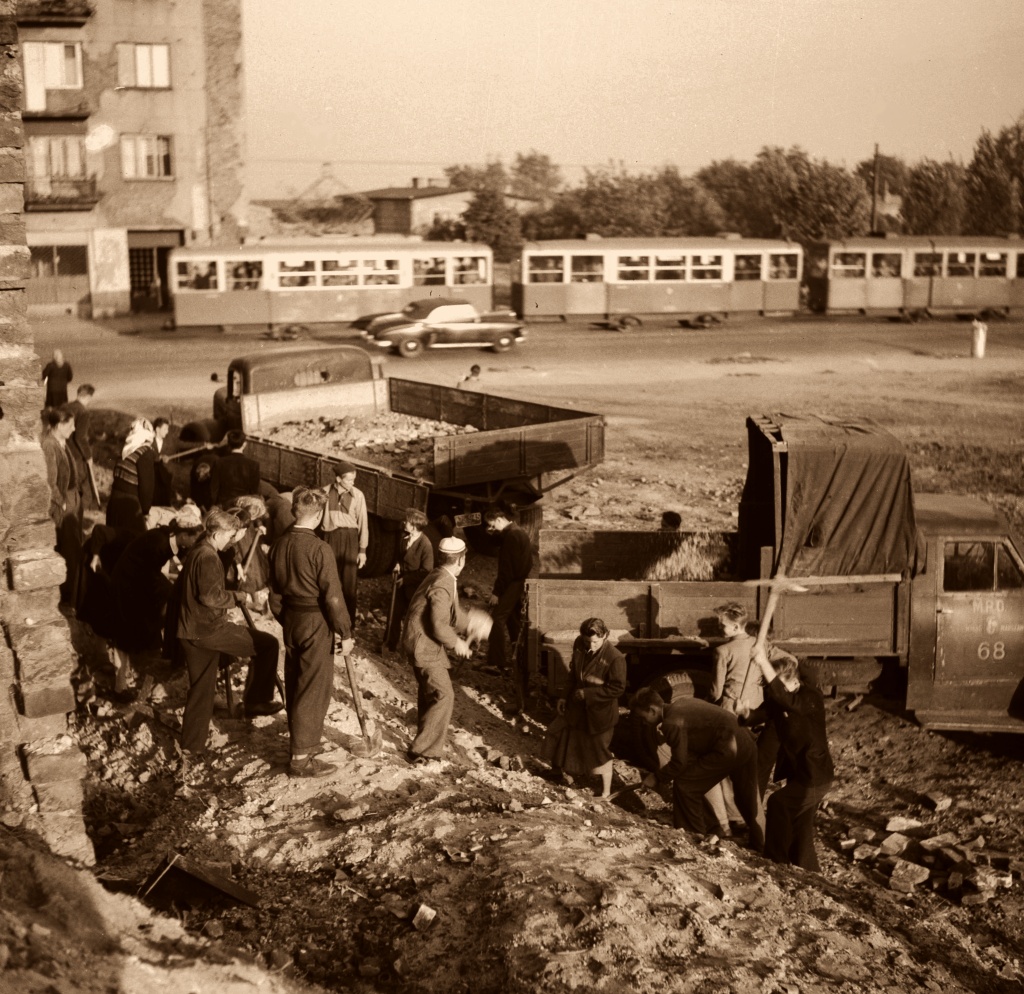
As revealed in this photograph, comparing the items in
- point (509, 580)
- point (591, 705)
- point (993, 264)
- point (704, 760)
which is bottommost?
point (704, 760)

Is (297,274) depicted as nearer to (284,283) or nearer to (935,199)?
(284,283)

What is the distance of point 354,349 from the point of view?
17.7 meters

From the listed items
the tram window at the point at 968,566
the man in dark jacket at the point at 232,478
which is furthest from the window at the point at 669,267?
the tram window at the point at 968,566

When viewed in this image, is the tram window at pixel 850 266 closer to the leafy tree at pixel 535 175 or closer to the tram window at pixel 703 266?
the tram window at pixel 703 266

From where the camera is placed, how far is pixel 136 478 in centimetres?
1315

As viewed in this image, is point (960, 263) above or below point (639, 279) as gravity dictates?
above

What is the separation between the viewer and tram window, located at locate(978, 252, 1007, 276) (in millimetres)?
37938

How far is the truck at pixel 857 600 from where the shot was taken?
29.3ft

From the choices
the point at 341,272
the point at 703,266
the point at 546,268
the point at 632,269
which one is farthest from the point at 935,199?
the point at 341,272

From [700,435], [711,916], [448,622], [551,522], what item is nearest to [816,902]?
[711,916]

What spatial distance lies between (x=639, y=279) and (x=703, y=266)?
1.98 metres

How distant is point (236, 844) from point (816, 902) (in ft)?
10.4

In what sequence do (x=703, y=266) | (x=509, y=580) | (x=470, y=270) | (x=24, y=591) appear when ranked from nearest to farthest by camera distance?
(x=24, y=591), (x=509, y=580), (x=470, y=270), (x=703, y=266)

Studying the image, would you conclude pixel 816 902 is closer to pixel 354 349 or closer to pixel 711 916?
pixel 711 916
